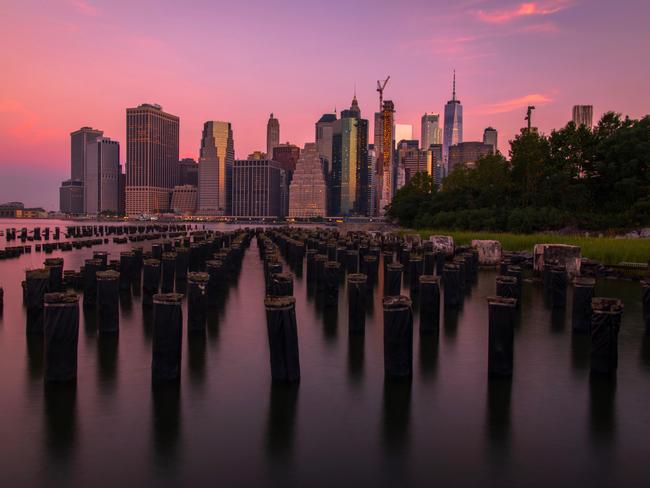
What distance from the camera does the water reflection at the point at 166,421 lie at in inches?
291

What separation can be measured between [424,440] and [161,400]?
4.67 m

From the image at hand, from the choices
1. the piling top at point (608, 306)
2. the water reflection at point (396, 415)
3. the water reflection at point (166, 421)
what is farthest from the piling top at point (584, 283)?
the water reflection at point (166, 421)

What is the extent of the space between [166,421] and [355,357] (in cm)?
512

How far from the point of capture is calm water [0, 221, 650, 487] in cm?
698

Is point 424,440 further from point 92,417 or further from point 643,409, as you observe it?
point 92,417

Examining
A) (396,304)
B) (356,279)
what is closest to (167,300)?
(396,304)

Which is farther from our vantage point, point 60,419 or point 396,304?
point 396,304

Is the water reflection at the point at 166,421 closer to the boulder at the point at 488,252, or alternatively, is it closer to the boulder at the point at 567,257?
the boulder at the point at 567,257

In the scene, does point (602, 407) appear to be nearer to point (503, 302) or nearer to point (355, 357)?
point (503, 302)

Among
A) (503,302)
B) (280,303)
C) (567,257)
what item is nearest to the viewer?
(280,303)

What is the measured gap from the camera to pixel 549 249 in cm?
2469

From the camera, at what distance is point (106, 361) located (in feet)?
38.3

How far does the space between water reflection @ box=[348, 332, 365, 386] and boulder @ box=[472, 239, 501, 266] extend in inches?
773

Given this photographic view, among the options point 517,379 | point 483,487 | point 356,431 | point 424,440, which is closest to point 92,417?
point 356,431
